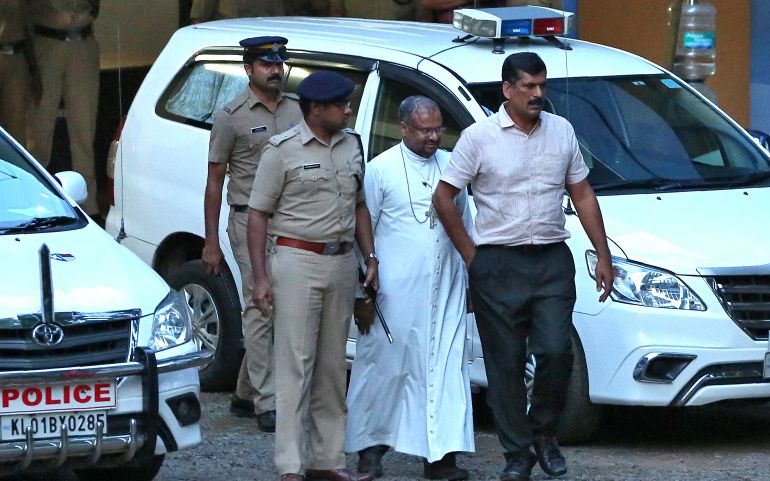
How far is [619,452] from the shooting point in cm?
764

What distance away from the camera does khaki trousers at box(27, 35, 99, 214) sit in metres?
11.5

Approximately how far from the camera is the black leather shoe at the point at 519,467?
6797mm

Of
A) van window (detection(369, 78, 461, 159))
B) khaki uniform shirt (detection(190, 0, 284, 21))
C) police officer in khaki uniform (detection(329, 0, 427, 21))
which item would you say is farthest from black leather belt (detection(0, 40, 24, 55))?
van window (detection(369, 78, 461, 159))

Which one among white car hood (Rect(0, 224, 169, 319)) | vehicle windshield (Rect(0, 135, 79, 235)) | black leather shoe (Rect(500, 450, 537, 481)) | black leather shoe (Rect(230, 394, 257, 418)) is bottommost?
black leather shoe (Rect(230, 394, 257, 418))

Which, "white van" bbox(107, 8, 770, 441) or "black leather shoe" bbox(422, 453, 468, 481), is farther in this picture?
"white van" bbox(107, 8, 770, 441)

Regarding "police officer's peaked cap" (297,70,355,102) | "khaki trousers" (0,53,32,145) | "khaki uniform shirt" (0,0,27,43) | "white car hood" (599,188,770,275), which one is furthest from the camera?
"khaki trousers" (0,53,32,145)

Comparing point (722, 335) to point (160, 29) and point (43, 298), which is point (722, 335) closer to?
point (43, 298)

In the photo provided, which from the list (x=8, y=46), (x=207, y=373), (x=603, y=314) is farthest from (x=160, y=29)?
(x=603, y=314)

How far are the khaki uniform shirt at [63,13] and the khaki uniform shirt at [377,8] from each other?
6.32 feet

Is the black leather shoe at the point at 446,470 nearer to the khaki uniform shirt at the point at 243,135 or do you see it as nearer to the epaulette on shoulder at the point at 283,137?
the epaulette on shoulder at the point at 283,137

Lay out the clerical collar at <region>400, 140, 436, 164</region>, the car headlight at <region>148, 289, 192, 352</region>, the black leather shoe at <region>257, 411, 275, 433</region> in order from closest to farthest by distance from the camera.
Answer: the car headlight at <region>148, 289, 192, 352</region>, the clerical collar at <region>400, 140, 436, 164</region>, the black leather shoe at <region>257, 411, 275, 433</region>

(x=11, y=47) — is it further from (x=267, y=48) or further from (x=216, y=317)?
(x=267, y=48)

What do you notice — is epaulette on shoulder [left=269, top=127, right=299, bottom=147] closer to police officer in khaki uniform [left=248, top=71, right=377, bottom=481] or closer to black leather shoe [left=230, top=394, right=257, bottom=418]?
police officer in khaki uniform [left=248, top=71, right=377, bottom=481]

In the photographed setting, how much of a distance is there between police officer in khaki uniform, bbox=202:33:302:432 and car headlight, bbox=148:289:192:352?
4.11 feet
